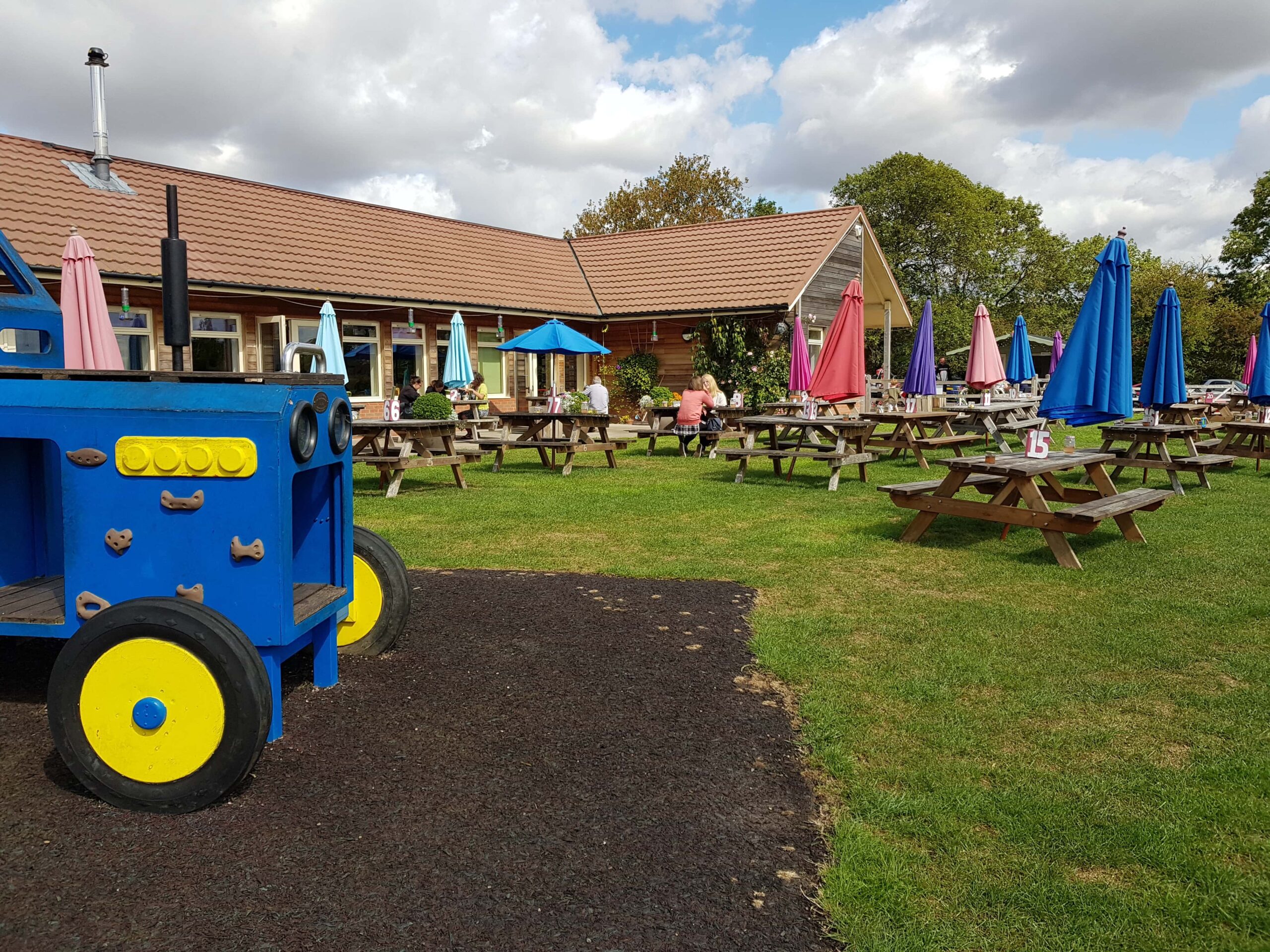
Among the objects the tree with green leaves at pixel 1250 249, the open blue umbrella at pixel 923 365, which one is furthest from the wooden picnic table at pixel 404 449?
the tree with green leaves at pixel 1250 249

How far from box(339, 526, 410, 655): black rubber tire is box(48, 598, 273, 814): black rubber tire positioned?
145cm

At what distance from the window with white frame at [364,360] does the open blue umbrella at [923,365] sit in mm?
10635

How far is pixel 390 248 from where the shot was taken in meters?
20.9

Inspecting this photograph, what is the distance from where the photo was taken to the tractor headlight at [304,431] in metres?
3.27

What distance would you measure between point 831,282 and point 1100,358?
17.3 m

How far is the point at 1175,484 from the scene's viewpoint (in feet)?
35.0

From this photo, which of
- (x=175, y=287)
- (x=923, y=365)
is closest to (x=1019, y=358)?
(x=923, y=365)

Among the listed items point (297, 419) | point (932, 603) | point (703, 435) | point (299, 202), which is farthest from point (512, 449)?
point (297, 419)

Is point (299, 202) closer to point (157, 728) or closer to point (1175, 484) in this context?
point (1175, 484)

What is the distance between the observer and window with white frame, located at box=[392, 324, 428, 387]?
64.5 feet

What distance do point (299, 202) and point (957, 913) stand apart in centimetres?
2104

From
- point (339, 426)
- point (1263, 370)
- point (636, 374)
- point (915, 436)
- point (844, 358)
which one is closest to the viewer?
point (339, 426)

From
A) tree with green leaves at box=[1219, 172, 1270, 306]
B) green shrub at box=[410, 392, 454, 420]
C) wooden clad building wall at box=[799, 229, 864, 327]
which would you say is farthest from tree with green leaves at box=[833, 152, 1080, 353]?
green shrub at box=[410, 392, 454, 420]

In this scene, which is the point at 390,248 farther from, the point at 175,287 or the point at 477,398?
the point at 175,287
